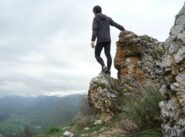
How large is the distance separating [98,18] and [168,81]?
6376 millimetres

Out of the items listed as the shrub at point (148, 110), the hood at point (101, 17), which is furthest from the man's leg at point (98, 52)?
the shrub at point (148, 110)

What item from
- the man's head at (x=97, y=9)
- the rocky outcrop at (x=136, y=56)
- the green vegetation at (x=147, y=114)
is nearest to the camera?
the green vegetation at (x=147, y=114)

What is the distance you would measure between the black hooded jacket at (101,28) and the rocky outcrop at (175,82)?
558 centimetres

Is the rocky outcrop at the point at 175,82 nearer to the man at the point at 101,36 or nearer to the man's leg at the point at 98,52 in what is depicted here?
the man at the point at 101,36

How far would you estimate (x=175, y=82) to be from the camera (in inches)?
242

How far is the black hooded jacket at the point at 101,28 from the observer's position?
12203 millimetres

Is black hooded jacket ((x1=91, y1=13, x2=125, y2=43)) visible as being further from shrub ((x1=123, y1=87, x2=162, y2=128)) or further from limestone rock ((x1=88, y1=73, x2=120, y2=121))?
shrub ((x1=123, y1=87, x2=162, y2=128))

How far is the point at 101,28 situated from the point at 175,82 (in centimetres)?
650

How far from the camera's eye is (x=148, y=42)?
477 inches

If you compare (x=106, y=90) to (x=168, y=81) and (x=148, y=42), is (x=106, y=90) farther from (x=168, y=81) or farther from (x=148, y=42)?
(x=168, y=81)

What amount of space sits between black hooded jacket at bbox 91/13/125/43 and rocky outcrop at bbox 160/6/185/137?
5.58 m

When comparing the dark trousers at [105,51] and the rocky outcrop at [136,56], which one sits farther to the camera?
the dark trousers at [105,51]

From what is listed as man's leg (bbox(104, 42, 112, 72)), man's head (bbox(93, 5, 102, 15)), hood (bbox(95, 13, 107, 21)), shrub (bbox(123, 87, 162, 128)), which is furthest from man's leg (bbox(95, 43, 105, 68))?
shrub (bbox(123, 87, 162, 128))

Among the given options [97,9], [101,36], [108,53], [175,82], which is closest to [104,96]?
[108,53]
